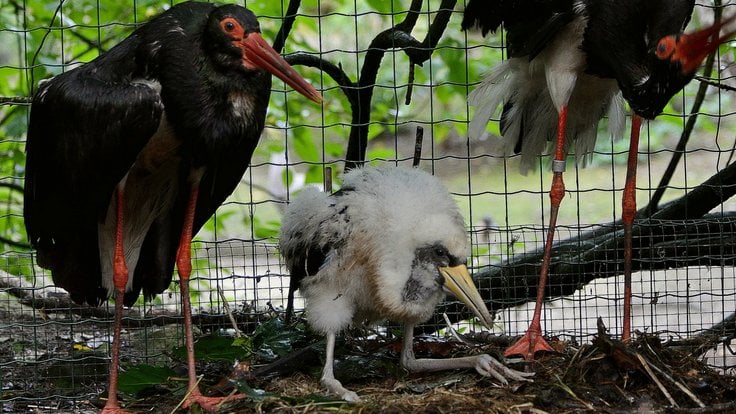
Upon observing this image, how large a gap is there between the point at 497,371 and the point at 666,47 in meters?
1.70

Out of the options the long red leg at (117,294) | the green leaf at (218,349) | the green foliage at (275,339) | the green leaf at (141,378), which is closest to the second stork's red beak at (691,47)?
the green foliage at (275,339)

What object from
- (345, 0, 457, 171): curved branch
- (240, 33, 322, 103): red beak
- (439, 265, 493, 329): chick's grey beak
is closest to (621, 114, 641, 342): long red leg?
(439, 265, 493, 329): chick's grey beak

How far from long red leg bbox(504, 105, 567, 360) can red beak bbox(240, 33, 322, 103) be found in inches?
58.1

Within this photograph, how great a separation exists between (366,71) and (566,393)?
243 cm

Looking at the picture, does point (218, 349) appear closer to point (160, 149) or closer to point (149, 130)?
point (160, 149)

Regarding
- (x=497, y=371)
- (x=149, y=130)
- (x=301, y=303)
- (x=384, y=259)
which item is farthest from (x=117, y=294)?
(x=497, y=371)

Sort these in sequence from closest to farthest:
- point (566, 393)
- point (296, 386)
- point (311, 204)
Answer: point (566, 393), point (296, 386), point (311, 204)

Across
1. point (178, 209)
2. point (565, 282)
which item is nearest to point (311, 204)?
point (178, 209)

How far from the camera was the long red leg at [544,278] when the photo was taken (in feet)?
16.4

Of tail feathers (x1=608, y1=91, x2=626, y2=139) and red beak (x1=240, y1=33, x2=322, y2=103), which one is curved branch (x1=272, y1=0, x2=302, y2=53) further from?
tail feathers (x1=608, y1=91, x2=626, y2=139)

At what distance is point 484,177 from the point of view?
16109 mm

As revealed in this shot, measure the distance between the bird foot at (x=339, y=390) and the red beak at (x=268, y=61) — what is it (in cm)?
123

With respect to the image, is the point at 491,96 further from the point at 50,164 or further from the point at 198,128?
the point at 50,164

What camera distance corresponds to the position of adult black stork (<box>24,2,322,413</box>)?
4.38 meters
